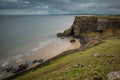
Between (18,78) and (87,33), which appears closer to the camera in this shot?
(18,78)

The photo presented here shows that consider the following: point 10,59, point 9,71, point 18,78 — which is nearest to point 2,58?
point 10,59

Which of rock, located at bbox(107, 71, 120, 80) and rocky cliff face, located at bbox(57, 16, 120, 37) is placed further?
rocky cliff face, located at bbox(57, 16, 120, 37)

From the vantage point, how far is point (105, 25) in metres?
110

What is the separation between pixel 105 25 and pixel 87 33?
11903 millimetres

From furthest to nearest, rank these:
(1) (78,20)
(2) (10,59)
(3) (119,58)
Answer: (1) (78,20) < (2) (10,59) < (3) (119,58)

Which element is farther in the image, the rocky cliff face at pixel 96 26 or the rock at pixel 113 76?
the rocky cliff face at pixel 96 26

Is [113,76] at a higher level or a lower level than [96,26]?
higher

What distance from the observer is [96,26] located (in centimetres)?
11412

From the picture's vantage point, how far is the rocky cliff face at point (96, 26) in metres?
107

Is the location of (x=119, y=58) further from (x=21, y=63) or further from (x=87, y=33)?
(x=87, y=33)

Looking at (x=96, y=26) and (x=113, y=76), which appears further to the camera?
(x=96, y=26)

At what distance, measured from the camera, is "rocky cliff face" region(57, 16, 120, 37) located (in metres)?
107

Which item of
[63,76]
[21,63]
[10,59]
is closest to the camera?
[63,76]

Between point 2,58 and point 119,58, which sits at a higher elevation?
point 119,58
